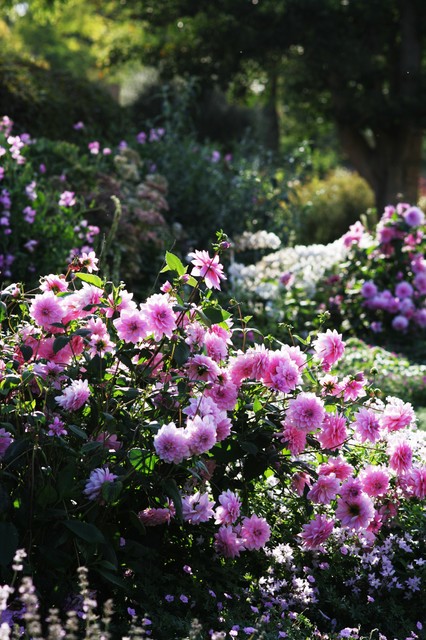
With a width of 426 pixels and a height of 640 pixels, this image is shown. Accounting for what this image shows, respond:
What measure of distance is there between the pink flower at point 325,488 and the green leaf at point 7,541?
0.97 m

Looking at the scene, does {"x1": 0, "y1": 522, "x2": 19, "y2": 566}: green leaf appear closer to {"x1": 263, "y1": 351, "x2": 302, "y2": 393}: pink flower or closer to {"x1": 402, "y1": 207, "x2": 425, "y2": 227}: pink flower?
{"x1": 263, "y1": 351, "x2": 302, "y2": 393}: pink flower

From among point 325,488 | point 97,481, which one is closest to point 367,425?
point 325,488

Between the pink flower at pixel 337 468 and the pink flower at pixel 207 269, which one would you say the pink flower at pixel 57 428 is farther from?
the pink flower at pixel 337 468

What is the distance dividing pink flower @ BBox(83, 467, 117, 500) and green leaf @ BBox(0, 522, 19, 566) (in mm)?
219

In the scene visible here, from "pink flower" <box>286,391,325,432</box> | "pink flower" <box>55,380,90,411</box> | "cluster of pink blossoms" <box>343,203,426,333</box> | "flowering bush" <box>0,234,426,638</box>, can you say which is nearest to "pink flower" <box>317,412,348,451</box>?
"flowering bush" <box>0,234,426,638</box>

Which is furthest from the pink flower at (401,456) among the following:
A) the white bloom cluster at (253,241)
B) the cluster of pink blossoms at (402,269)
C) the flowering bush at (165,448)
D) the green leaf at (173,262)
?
the cluster of pink blossoms at (402,269)

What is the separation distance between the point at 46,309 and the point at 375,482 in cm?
120

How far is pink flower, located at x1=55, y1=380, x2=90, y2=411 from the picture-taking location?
249cm

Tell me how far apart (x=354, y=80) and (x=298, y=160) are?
5.00m

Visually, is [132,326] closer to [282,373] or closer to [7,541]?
[282,373]

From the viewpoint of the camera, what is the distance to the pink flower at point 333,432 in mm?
2738

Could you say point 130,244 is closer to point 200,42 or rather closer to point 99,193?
point 99,193

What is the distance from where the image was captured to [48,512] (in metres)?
2.38

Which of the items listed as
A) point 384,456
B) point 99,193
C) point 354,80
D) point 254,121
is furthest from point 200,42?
point 384,456
